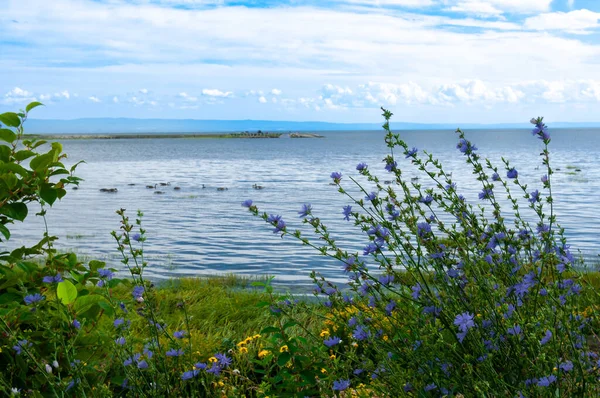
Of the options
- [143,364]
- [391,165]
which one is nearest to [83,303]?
[143,364]

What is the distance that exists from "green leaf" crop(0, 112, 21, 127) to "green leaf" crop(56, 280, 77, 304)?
1297 millimetres

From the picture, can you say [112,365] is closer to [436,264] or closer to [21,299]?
[21,299]

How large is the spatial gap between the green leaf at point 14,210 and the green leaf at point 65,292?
688 mm

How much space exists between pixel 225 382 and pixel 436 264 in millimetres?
1921

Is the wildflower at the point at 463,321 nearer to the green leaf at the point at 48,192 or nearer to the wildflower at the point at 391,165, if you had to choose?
the wildflower at the point at 391,165

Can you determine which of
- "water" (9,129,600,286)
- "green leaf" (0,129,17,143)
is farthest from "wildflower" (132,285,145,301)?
"water" (9,129,600,286)

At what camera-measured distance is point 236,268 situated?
13.6 metres

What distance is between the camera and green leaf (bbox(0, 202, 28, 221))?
3295 mm

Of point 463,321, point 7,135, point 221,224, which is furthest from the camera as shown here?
point 221,224

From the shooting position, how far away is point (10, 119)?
11.8 feet

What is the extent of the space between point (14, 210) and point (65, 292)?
802 mm

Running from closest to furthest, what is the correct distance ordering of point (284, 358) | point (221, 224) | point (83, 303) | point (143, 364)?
point (143, 364)
point (83, 303)
point (284, 358)
point (221, 224)

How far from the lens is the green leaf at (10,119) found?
3570 mm

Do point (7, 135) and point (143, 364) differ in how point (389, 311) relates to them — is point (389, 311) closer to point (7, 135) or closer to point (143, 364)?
point (143, 364)
